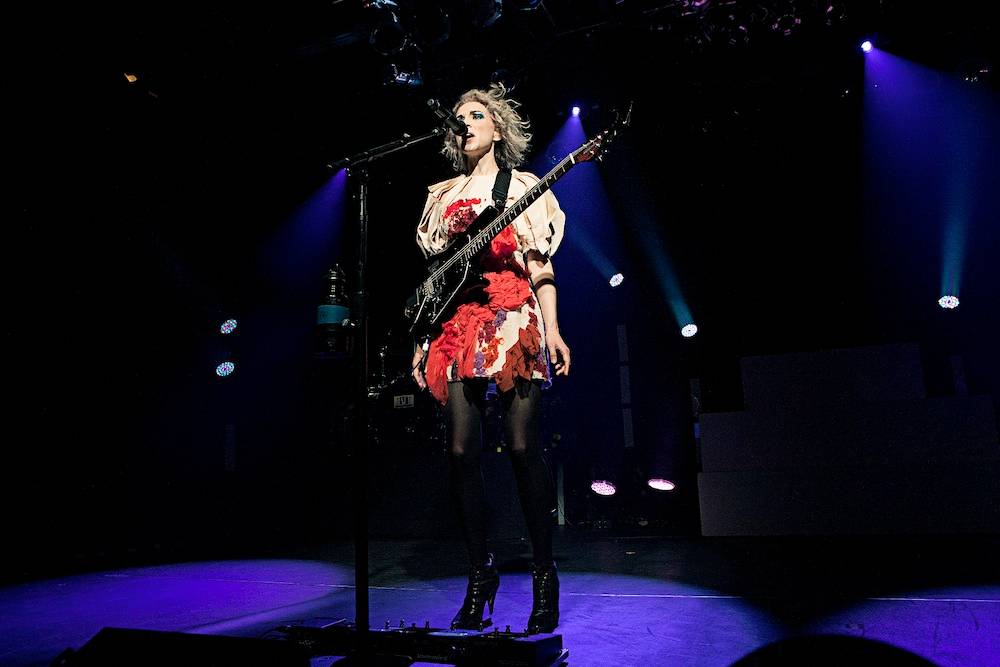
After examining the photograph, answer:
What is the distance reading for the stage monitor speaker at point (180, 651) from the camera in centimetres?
115

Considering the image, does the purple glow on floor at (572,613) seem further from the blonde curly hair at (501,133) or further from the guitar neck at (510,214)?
the blonde curly hair at (501,133)

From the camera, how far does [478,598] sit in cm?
200

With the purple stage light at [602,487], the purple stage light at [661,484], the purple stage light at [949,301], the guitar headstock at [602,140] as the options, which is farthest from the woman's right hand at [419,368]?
the purple stage light at [949,301]

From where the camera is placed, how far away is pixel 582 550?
4363 millimetres

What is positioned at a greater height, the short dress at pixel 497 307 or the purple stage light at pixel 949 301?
the purple stage light at pixel 949 301

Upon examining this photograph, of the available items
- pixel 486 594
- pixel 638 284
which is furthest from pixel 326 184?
pixel 486 594

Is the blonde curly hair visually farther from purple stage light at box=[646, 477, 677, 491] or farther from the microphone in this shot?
purple stage light at box=[646, 477, 677, 491]

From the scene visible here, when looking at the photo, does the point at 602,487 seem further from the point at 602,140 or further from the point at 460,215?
the point at 602,140

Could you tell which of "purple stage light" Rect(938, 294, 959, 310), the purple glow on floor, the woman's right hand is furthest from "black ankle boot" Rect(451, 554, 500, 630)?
"purple stage light" Rect(938, 294, 959, 310)

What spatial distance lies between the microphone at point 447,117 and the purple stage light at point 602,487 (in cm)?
560

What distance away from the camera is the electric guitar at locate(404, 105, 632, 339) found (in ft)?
7.06

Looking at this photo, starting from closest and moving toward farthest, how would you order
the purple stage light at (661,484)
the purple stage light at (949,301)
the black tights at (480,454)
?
the black tights at (480,454), the purple stage light at (949,301), the purple stage light at (661,484)

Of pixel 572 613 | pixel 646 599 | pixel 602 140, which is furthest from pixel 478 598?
pixel 602 140

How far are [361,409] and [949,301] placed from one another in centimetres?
702
